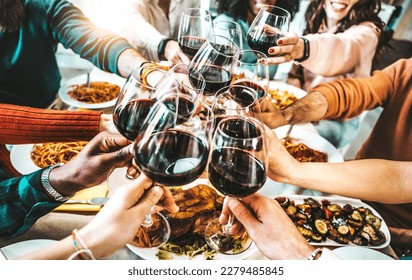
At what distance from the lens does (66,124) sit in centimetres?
85

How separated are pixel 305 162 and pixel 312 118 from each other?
206mm

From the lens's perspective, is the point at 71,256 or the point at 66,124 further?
the point at 66,124

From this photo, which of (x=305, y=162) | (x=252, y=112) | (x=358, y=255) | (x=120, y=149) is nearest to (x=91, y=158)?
(x=120, y=149)

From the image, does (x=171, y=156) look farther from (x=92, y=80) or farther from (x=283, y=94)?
(x=283, y=94)

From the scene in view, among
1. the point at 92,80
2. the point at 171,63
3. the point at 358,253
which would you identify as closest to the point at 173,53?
the point at 171,63

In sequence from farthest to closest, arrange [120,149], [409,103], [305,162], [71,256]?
1. [409,103]
2. [305,162]
3. [120,149]
4. [71,256]

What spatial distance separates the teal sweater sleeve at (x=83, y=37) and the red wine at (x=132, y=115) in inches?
12.6

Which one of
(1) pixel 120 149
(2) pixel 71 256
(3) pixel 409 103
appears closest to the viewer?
(2) pixel 71 256

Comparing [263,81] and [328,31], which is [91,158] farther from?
[328,31]

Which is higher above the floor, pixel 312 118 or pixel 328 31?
pixel 328 31

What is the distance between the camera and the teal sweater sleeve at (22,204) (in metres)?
0.77

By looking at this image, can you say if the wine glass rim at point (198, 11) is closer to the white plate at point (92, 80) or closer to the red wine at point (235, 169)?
the white plate at point (92, 80)

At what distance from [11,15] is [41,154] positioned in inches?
13.6
